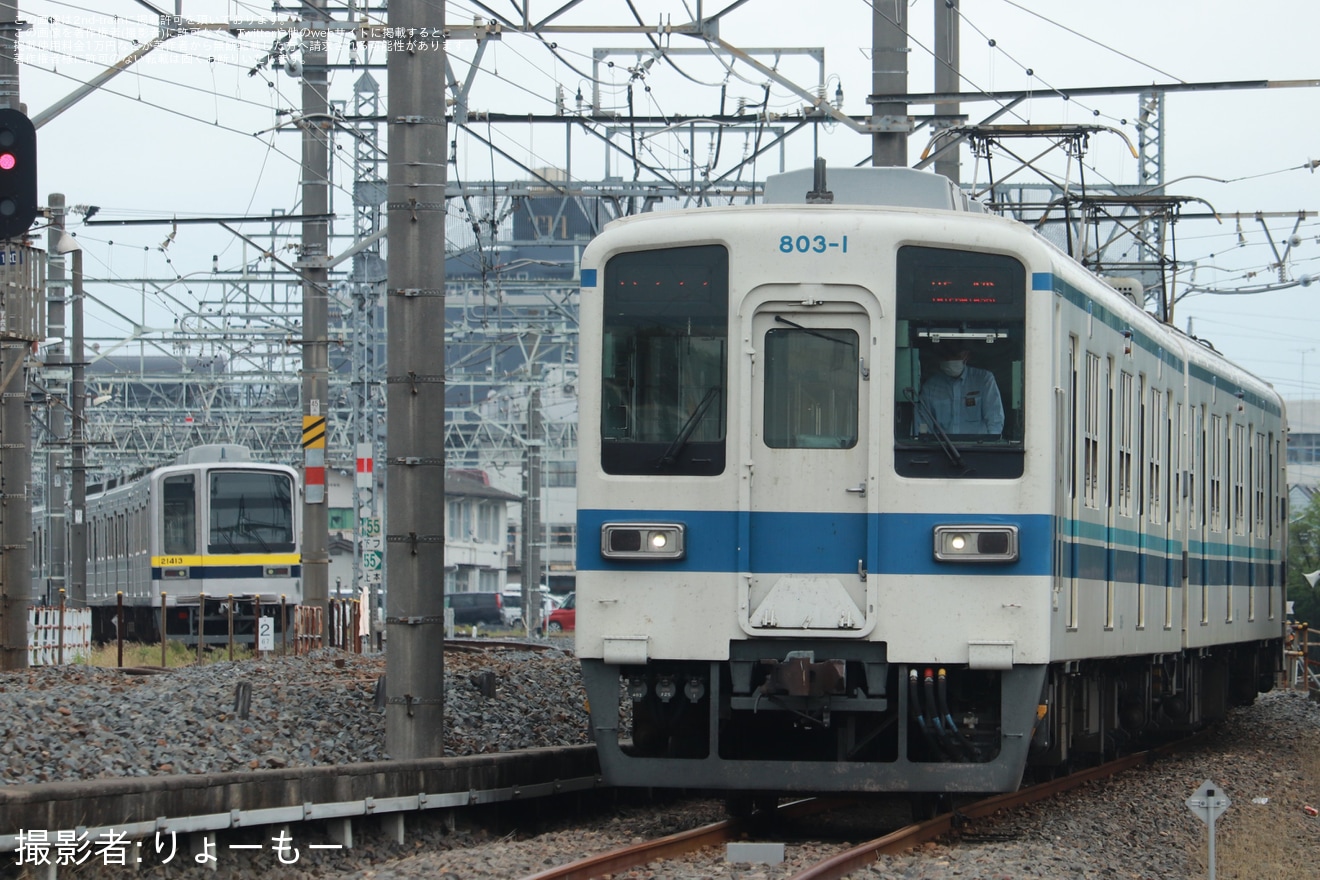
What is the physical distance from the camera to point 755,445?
927 cm

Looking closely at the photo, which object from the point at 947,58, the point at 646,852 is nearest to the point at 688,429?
the point at 646,852

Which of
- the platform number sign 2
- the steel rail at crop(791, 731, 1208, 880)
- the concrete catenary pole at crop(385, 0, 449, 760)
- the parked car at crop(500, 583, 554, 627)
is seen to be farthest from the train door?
the parked car at crop(500, 583, 554, 627)

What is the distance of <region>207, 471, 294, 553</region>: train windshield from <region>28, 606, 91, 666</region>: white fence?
452cm

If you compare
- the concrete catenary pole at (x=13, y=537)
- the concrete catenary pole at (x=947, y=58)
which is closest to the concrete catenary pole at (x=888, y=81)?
the concrete catenary pole at (x=947, y=58)

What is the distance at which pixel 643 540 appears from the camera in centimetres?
927

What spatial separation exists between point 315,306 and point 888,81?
26.8 feet

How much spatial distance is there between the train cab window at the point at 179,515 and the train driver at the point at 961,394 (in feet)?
73.4

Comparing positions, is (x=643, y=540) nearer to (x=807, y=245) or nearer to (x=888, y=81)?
A: (x=807, y=245)

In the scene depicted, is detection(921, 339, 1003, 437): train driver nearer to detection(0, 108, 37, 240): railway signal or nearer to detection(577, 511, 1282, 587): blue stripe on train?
detection(577, 511, 1282, 587): blue stripe on train

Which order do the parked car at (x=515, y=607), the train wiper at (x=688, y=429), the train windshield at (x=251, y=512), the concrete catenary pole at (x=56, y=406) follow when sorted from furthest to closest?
the parked car at (x=515, y=607) < the train windshield at (x=251, y=512) < the concrete catenary pole at (x=56, y=406) < the train wiper at (x=688, y=429)

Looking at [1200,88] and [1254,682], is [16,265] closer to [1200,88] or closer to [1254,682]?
[1200,88]

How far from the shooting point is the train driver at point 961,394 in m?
9.20

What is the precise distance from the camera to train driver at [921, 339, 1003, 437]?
30.2 ft

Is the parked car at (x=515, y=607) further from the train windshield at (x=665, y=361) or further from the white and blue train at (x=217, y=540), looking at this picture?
the train windshield at (x=665, y=361)
